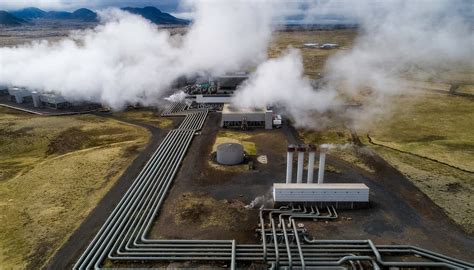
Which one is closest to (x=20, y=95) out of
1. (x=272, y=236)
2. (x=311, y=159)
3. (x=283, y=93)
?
(x=283, y=93)

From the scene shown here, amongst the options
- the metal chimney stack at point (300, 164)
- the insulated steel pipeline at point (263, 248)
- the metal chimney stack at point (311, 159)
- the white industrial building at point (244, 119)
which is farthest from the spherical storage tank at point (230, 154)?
the white industrial building at point (244, 119)

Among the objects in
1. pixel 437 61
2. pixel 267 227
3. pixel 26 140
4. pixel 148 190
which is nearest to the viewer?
pixel 267 227

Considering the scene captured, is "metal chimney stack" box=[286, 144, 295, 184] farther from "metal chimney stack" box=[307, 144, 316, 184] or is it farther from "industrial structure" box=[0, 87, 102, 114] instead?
"industrial structure" box=[0, 87, 102, 114]

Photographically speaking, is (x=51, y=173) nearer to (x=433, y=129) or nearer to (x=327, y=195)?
(x=327, y=195)

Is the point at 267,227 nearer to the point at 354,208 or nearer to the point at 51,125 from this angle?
the point at 354,208

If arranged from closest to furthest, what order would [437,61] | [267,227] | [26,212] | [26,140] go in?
[267,227], [26,212], [26,140], [437,61]

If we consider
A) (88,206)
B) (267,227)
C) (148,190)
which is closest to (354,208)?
(267,227)

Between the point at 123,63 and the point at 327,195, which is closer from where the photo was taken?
the point at 327,195
